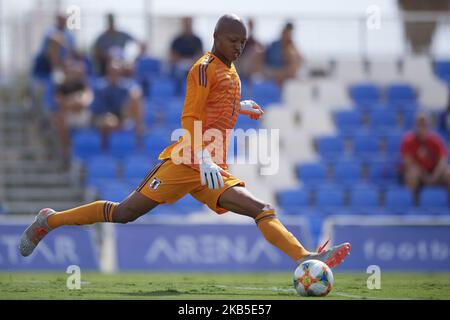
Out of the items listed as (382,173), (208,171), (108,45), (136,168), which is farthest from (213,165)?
(108,45)

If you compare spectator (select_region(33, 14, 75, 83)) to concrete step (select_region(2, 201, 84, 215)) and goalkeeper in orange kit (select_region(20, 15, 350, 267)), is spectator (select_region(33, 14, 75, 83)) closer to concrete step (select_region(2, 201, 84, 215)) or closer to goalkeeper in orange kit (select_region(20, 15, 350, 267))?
concrete step (select_region(2, 201, 84, 215))

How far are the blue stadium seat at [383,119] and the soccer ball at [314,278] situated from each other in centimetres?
1278

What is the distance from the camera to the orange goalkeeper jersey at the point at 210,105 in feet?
32.8

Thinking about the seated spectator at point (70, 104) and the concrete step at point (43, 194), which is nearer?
the concrete step at point (43, 194)

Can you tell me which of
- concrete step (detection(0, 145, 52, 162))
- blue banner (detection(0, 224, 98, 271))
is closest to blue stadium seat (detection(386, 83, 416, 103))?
concrete step (detection(0, 145, 52, 162))

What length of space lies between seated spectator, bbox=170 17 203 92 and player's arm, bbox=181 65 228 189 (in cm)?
1140

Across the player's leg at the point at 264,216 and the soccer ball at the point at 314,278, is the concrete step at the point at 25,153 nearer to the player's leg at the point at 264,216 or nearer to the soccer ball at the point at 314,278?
the player's leg at the point at 264,216


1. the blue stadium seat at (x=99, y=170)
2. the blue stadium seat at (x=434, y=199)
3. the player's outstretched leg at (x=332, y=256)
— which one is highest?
the blue stadium seat at (x=99, y=170)

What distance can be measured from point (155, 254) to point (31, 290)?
6.72m

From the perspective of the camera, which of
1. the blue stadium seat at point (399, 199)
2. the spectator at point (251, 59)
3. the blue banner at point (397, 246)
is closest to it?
the blue banner at point (397, 246)

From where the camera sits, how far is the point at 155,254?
55.6 ft

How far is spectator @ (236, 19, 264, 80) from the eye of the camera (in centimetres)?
2202

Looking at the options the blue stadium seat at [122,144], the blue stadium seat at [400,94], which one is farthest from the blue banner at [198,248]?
the blue stadium seat at [400,94]
